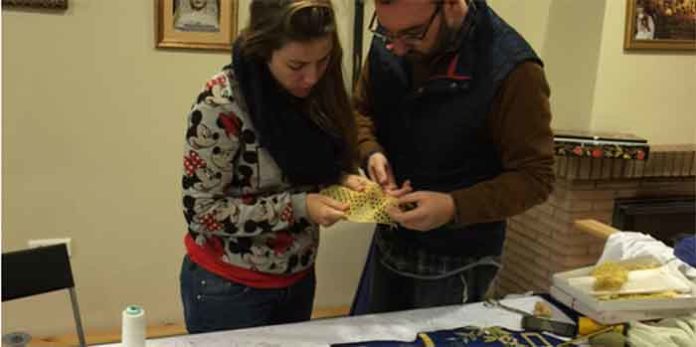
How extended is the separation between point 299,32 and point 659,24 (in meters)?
2.14

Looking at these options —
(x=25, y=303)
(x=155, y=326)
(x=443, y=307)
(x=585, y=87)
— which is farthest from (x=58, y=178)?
(x=585, y=87)

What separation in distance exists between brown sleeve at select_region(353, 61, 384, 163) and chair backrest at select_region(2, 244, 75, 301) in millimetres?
659

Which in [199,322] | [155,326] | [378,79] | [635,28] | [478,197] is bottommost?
[155,326]

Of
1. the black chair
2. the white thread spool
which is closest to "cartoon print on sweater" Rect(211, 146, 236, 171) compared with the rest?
the white thread spool

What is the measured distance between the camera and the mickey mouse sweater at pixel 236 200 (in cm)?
116

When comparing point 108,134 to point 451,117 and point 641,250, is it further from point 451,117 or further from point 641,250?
point 641,250

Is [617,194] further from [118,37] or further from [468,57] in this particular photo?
[118,37]

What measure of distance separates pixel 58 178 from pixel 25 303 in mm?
444

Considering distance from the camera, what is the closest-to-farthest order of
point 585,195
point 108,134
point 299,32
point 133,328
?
1. point 133,328
2. point 299,32
3. point 108,134
4. point 585,195

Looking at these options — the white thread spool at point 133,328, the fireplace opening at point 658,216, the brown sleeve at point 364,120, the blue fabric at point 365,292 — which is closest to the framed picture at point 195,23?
the brown sleeve at point 364,120

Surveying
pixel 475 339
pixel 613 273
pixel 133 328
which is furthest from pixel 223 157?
pixel 613 273

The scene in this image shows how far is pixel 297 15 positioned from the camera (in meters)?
1.14

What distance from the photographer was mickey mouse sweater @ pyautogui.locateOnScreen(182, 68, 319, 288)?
45.6 inches

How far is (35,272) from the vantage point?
1459mm
